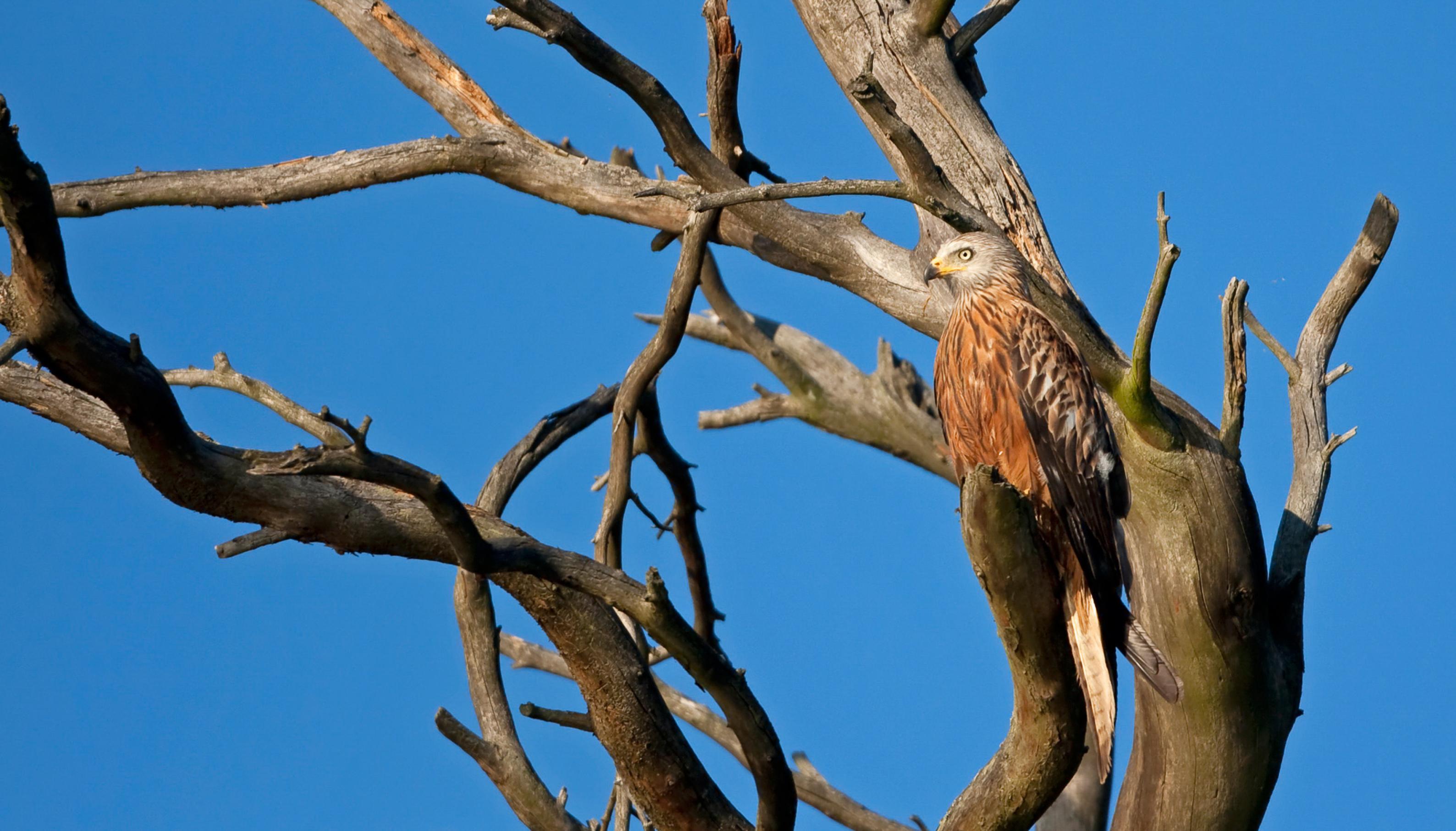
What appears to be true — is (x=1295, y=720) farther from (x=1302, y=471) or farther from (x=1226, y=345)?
(x=1226, y=345)

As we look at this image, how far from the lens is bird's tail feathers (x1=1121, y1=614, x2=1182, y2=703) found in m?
3.95

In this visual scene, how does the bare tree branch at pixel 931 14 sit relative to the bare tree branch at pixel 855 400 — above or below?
below

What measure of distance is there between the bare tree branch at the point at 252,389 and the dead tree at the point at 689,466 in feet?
0.04

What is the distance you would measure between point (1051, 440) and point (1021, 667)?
3.85 ft

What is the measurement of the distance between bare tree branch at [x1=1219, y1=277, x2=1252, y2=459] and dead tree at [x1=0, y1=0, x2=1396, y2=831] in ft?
0.04

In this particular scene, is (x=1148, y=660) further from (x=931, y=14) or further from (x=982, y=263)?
(x=931, y=14)

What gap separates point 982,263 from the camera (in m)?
5.24

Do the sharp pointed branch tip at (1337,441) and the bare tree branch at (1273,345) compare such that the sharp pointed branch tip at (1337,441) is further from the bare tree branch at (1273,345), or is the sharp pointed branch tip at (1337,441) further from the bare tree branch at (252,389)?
the bare tree branch at (252,389)

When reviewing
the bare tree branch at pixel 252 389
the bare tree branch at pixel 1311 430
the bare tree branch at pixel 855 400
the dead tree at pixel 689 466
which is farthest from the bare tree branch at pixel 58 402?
the bare tree branch at pixel 855 400

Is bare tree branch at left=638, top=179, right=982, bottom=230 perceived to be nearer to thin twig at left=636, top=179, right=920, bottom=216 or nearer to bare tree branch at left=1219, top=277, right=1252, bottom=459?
thin twig at left=636, top=179, right=920, bottom=216

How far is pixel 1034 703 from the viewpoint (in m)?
3.67

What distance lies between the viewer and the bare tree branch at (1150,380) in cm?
A: 421

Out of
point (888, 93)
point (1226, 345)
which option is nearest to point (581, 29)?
point (888, 93)

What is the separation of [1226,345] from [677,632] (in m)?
2.48
